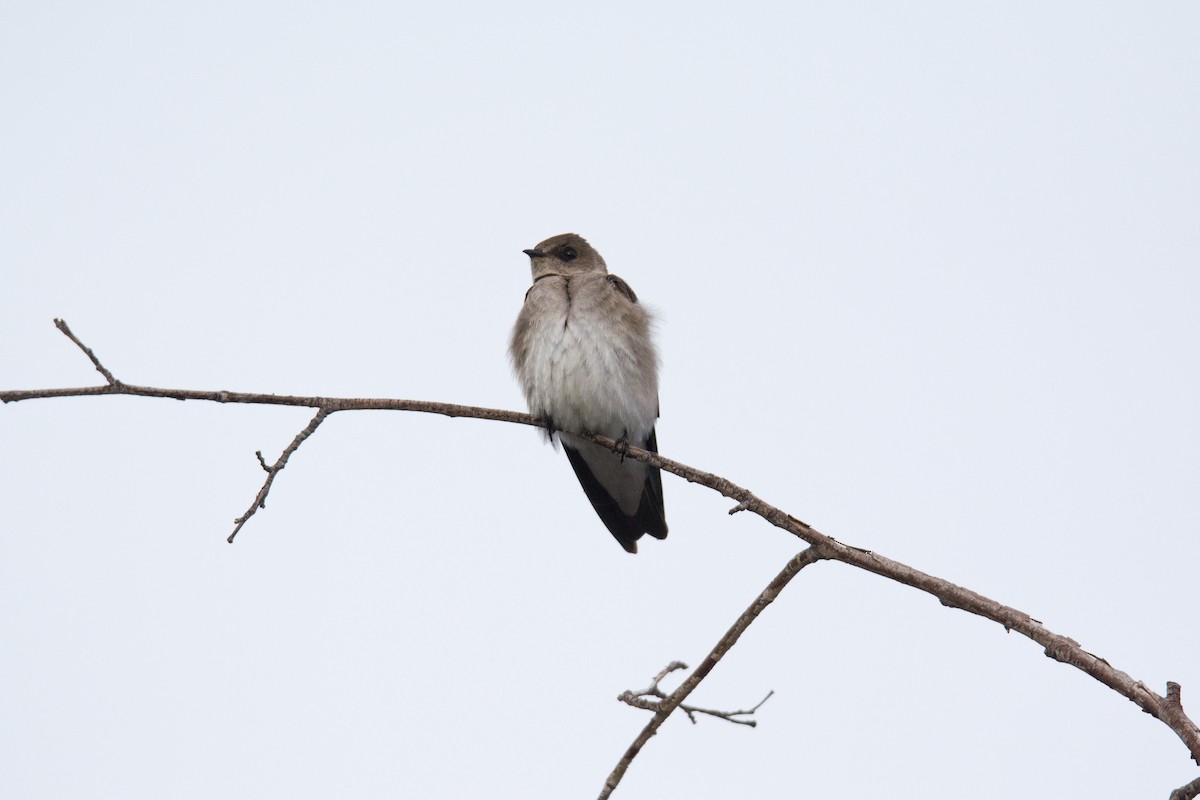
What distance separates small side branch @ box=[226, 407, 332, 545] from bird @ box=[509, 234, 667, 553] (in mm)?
2685

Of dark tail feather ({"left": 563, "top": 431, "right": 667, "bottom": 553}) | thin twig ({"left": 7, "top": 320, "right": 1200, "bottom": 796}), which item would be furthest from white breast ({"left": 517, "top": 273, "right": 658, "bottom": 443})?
thin twig ({"left": 7, "top": 320, "right": 1200, "bottom": 796})

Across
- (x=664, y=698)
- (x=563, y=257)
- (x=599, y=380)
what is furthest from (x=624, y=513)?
(x=664, y=698)

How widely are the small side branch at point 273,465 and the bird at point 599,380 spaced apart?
268cm

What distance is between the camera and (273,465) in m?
4.07

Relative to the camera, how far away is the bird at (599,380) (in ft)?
23.4

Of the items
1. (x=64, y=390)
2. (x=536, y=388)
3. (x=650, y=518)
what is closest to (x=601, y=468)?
(x=650, y=518)

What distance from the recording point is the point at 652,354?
763 centimetres

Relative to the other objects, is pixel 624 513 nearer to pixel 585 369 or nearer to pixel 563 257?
pixel 585 369

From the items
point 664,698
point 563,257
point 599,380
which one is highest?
point 563,257

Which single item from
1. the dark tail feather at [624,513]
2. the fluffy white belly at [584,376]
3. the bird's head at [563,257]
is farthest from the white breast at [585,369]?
the bird's head at [563,257]

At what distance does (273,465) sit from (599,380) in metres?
3.24

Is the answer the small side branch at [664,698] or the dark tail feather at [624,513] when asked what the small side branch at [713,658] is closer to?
the small side branch at [664,698]

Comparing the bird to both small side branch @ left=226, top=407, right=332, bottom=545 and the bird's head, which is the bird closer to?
the bird's head

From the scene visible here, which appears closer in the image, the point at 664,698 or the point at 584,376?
the point at 664,698
